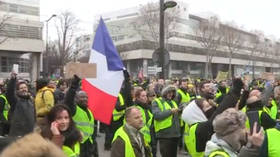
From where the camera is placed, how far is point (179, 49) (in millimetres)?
65250

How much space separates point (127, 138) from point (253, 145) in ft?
5.04

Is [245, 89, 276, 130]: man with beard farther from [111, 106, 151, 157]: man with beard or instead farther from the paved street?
the paved street

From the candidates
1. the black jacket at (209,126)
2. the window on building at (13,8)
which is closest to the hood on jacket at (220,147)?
the black jacket at (209,126)

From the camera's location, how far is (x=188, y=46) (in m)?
67.5

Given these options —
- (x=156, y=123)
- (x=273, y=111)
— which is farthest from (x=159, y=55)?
(x=156, y=123)

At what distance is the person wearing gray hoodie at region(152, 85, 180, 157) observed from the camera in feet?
22.3

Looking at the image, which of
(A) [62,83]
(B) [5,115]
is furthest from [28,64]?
(B) [5,115]

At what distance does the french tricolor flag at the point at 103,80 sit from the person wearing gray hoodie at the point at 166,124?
0.87 meters

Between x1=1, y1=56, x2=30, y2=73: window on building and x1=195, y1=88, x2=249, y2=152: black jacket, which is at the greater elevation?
x1=1, y1=56, x2=30, y2=73: window on building

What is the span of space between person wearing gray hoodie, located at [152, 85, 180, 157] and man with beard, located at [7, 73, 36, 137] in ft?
7.18

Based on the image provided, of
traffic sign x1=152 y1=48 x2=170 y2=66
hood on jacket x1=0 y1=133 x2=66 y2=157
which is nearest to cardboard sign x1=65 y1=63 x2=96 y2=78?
hood on jacket x1=0 y1=133 x2=66 y2=157

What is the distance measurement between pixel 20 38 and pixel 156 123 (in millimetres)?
44515

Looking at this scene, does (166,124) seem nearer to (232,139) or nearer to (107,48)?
(107,48)

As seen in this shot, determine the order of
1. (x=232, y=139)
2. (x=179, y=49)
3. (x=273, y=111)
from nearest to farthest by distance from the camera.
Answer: (x=232, y=139) < (x=273, y=111) < (x=179, y=49)
